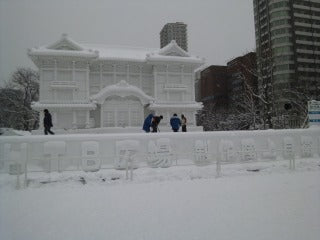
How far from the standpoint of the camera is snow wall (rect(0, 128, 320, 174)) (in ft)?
28.6

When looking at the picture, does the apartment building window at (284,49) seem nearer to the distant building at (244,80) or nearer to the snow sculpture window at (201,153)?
the distant building at (244,80)

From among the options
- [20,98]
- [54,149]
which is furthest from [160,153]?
[20,98]

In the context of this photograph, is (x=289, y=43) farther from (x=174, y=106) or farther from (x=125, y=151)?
(x=174, y=106)

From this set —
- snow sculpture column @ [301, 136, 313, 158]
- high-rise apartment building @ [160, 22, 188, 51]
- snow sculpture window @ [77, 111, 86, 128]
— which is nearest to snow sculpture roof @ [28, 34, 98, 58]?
snow sculpture window @ [77, 111, 86, 128]

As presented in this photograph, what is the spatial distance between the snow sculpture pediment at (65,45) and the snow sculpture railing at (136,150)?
15931 mm

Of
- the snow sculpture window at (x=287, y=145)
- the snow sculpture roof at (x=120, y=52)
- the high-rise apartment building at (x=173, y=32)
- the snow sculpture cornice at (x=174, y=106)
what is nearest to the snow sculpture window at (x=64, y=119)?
the snow sculpture roof at (x=120, y=52)

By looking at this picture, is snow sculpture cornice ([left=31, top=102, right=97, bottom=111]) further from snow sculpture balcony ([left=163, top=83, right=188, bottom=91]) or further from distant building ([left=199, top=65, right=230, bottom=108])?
distant building ([left=199, top=65, right=230, bottom=108])

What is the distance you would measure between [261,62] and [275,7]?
12.2 meters

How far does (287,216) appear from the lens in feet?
14.9

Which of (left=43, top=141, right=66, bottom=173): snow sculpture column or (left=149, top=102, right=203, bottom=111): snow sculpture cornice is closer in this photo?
(left=43, top=141, right=66, bottom=173): snow sculpture column

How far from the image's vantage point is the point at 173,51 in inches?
1024

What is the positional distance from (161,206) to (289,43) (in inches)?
514

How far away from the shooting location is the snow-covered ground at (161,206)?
4.04m

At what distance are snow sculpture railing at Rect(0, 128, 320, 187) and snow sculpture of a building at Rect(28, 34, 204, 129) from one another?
42.9ft
